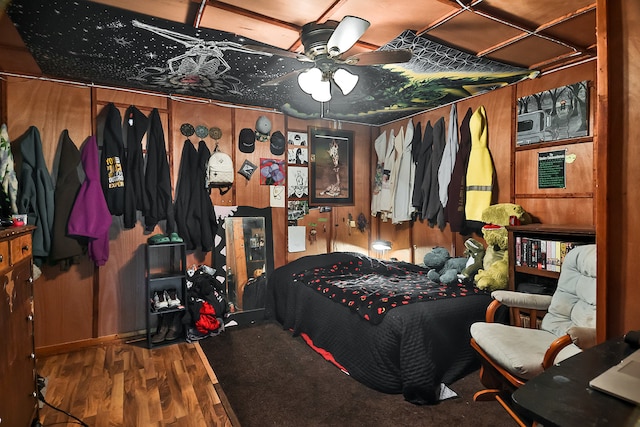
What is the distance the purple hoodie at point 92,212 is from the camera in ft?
9.73

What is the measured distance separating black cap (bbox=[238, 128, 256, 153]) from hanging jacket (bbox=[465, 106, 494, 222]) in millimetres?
2279

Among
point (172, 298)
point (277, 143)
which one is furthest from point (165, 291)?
point (277, 143)

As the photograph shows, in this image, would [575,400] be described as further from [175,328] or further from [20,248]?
[175,328]

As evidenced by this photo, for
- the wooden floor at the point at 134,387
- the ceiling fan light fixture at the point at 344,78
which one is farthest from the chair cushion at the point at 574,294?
the wooden floor at the point at 134,387

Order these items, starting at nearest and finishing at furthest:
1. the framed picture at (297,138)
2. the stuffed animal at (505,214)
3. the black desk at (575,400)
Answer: the black desk at (575,400), the stuffed animal at (505,214), the framed picture at (297,138)

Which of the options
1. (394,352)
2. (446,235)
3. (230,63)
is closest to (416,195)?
(446,235)

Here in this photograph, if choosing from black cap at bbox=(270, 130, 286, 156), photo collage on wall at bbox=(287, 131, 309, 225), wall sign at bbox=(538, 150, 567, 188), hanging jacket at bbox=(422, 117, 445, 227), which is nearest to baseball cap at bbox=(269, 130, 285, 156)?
black cap at bbox=(270, 130, 286, 156)

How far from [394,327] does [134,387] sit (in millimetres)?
1856

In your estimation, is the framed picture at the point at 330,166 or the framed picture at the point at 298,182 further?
the framed picture at the point at 330,166

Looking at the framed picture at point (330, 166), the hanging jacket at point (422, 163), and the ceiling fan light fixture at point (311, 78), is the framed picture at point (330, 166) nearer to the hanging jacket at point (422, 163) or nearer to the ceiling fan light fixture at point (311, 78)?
the hanging jacket at point (422, 163)

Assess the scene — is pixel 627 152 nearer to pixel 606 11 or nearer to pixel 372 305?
pixel 606 11

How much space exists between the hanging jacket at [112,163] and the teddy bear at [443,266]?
2947mm

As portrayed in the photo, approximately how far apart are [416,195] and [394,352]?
6.76 feet

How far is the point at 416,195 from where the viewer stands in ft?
12.9
